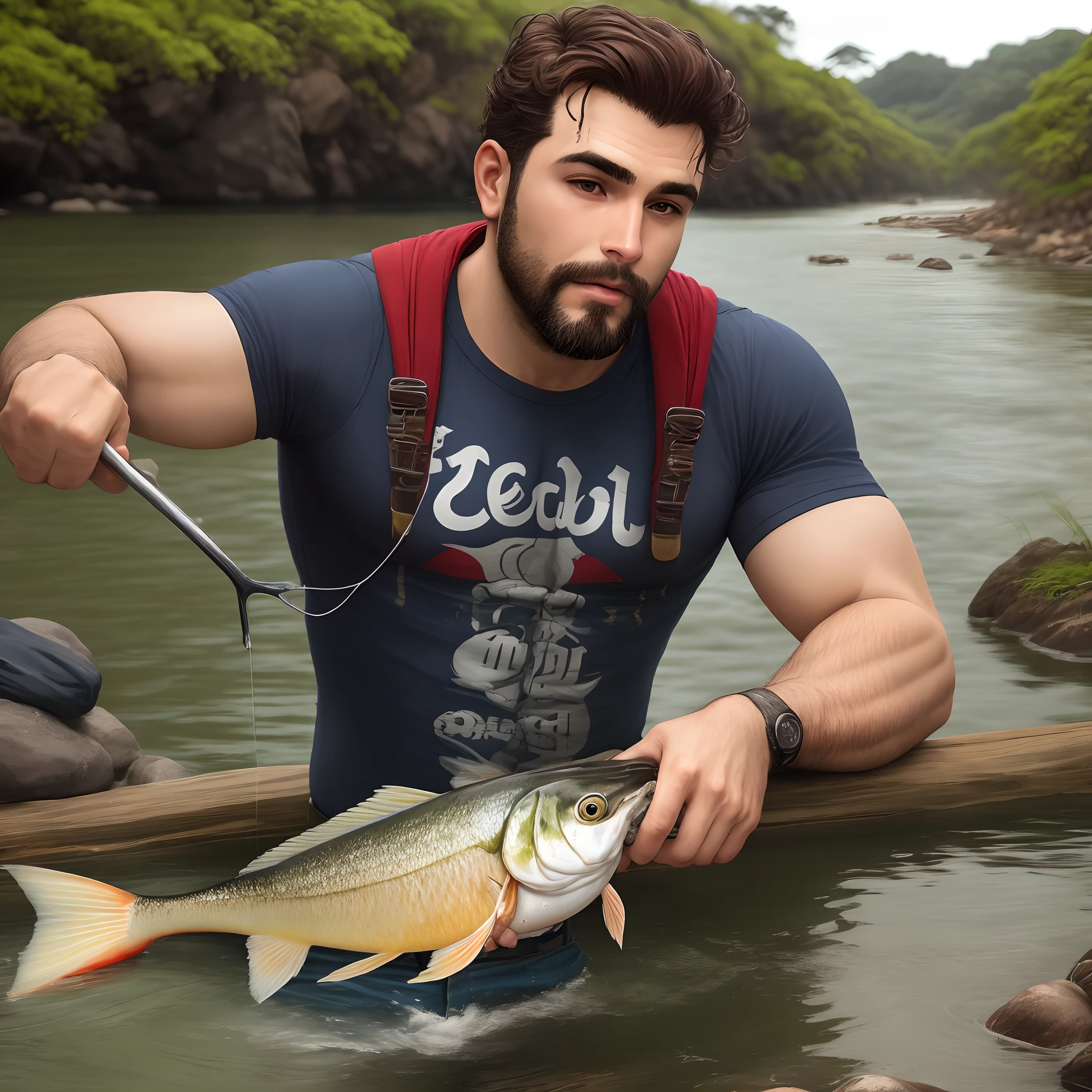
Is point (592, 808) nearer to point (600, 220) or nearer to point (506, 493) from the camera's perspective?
point (506, 493)

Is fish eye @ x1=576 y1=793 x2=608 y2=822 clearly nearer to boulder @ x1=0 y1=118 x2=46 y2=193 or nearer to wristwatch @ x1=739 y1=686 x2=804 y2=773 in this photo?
wristwatch @ x1=739 y1=686 x2=804 y2=773

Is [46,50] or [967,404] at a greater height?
[46,50]

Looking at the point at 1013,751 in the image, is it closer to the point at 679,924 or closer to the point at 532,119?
the point at 679,924

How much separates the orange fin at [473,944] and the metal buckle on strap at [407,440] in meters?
0.72

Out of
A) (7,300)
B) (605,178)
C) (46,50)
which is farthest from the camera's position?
(46,50)

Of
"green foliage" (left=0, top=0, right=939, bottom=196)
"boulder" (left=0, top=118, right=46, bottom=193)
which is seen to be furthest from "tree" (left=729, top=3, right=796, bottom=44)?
"boulder" (left=0, top=118, right=46, bottom=193)

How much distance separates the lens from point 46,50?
72.1 ft

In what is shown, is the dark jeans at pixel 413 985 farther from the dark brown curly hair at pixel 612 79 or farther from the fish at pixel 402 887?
the dark brown curly hair at pixel 612 79

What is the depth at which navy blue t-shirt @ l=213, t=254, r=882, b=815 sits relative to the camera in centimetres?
221

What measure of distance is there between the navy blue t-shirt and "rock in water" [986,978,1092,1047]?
2.96ft

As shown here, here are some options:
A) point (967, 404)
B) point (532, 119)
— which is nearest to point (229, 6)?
point (967, 404)

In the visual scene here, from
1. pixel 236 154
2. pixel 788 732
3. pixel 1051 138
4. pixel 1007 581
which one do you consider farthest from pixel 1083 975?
pixel 236 154

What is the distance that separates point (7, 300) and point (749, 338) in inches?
713

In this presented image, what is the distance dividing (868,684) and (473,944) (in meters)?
0.70
